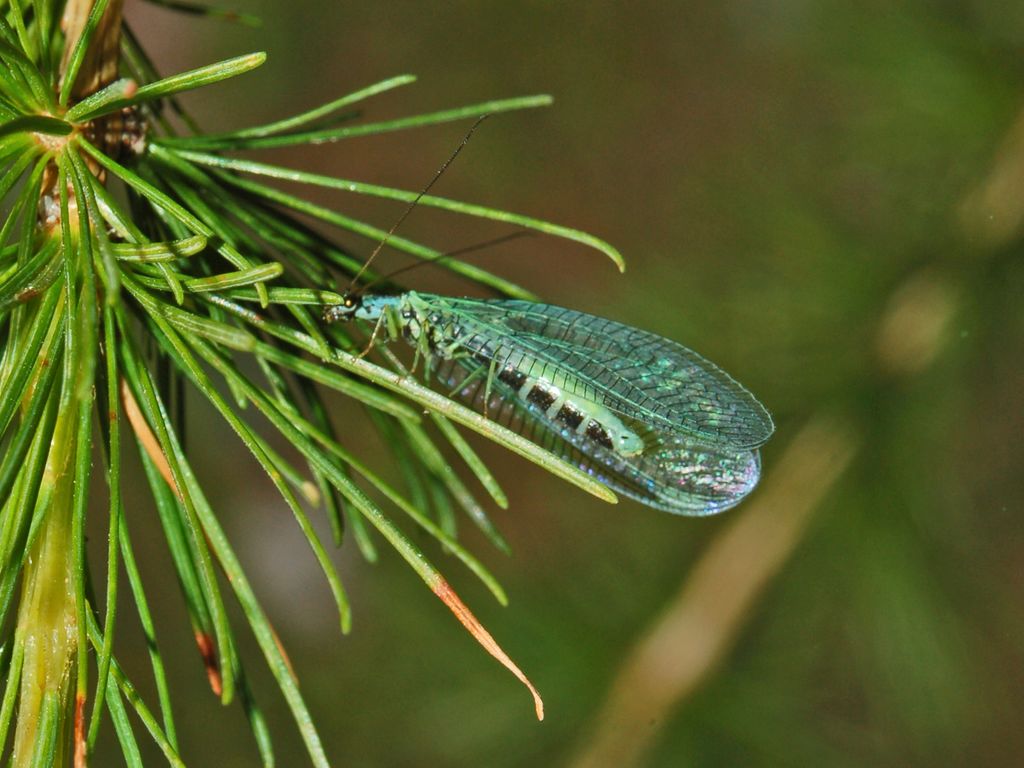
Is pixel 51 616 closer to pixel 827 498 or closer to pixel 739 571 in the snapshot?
pixel 739 571

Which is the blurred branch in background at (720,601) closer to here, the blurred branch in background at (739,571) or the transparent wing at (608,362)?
the blurred branch in background at (739,571)

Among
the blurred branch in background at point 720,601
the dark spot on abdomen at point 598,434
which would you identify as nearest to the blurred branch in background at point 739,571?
the blurred branch in background at point 720,601

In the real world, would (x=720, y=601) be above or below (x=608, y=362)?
below

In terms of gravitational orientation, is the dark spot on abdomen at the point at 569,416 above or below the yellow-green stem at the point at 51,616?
below

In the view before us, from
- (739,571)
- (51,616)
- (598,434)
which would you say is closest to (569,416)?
(598,434)

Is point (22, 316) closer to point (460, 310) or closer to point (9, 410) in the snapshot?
point (9, 410)

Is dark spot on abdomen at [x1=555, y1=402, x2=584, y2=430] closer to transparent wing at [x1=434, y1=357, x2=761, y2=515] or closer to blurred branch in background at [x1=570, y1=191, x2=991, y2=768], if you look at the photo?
transparent wing at [x1=434, y1=357, x2=761, y2=515]

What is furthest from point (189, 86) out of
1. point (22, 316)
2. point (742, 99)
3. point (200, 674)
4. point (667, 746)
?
point (742, 99)

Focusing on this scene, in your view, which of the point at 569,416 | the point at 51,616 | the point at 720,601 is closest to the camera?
the point at 51,616

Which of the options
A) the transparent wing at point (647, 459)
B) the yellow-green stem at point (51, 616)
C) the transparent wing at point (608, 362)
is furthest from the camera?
the transparent wing at point (608, 362)
